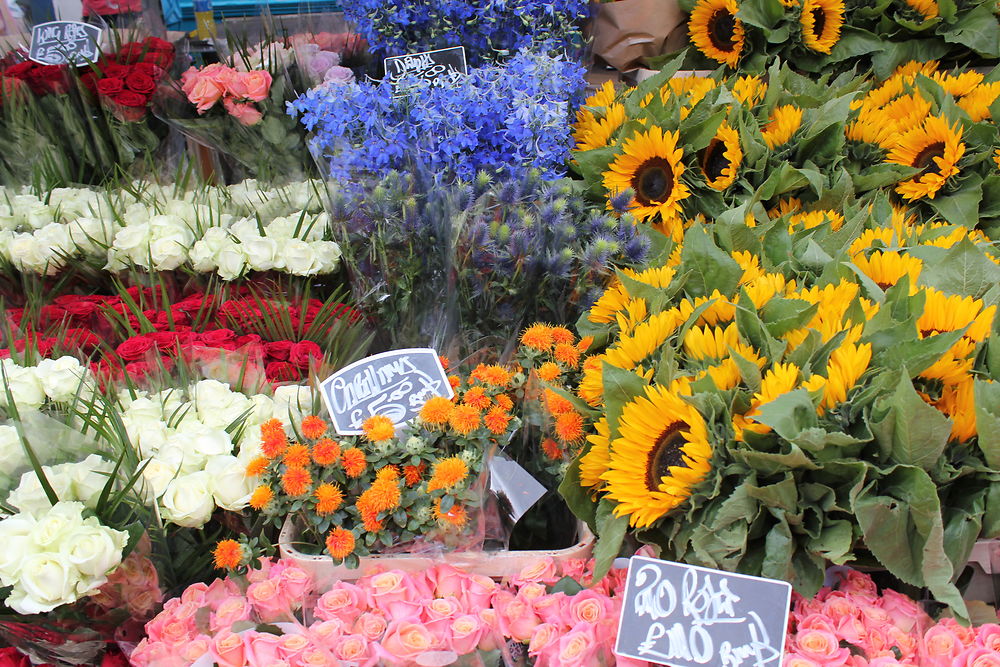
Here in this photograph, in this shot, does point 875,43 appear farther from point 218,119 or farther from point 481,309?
point 218,119

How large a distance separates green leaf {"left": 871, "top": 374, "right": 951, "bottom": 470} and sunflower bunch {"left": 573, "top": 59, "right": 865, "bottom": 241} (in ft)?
2.54

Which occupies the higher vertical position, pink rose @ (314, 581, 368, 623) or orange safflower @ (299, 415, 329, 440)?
orange safflower @ (299, 415, 329, 440)

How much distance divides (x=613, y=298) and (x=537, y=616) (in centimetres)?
51

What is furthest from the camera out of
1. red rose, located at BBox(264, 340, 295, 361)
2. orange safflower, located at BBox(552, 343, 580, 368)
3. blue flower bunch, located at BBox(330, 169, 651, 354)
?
red rose, located at BBox(264, 340, 295, 361)

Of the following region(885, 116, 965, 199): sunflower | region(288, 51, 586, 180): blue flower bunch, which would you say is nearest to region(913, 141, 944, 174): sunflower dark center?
region(885, 116, 965, 199): sunflower

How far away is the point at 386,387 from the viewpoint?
1.23m

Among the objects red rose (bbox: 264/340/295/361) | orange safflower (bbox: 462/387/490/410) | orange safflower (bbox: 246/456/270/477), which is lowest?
red rose (bbox: 264/340/295/361)

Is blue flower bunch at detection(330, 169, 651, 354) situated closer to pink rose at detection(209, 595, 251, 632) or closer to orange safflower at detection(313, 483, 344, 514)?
orange safflower at detection(313, 483, 344, 514)

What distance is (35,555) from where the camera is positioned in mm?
987

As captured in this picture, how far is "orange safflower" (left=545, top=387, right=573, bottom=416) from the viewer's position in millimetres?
1155

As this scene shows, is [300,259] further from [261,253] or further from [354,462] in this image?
[354,462]

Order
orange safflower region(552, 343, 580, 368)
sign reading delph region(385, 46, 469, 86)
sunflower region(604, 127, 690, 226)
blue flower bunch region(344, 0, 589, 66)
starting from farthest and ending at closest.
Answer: blue flower bunch region(344, 0, 589, 66), sign reading delph region(385, 46, 469, 86), sunflower region(604, 127, 690, 226), orange safflower region(552, 343, 580, 368)

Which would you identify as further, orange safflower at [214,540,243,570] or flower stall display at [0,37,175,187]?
flower stall display at [0,37,175,187]

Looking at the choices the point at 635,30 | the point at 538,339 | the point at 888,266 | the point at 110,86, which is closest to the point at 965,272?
the point at 888,266
